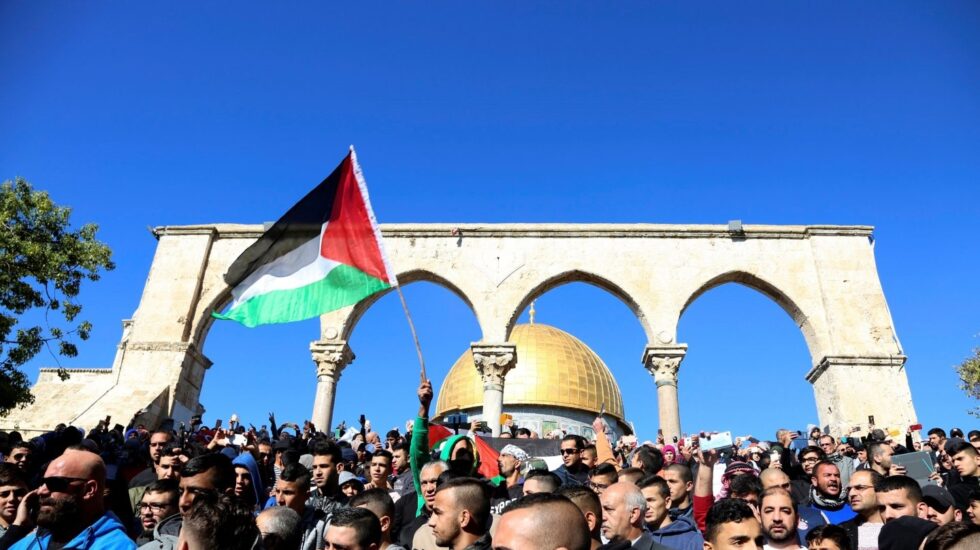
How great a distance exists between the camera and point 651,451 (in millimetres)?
8344

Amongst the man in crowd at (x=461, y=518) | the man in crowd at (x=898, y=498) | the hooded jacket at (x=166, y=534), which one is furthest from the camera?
the man in crowd at (x=898, y=498)

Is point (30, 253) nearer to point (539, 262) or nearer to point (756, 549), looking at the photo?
point (539, 262)

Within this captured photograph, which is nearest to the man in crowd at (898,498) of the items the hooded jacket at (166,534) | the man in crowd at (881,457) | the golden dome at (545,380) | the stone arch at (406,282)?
the man in crowd at (881,457)

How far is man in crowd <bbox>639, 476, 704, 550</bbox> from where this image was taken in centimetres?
487

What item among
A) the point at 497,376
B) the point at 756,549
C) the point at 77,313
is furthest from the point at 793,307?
the point at 77,313

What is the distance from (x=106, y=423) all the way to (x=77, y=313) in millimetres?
5975

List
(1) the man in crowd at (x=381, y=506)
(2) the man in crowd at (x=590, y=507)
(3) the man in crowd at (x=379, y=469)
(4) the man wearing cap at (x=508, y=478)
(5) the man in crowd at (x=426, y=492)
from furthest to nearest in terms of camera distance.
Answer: (3) the man in crowd at (x=379, y=469) < (4) the man wearing cap at (x=508, y=478) < (5) the man in crowd at (x=426, y=492) < (1) the man in crowd at (x=381, y=506) < (2) the man in crowd at (x=590, y=507)

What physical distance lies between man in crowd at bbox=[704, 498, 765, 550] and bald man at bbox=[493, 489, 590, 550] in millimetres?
1486

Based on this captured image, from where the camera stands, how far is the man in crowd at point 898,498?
496 cm

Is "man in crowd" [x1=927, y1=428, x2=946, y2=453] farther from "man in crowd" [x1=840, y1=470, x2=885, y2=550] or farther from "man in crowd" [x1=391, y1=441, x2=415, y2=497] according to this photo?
"man in crowd" [x1=391, y1=441, x2=415, y2=497]

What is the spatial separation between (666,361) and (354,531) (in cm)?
1586

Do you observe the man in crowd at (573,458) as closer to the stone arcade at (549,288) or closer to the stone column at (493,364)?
the stone arcade at (549,288)

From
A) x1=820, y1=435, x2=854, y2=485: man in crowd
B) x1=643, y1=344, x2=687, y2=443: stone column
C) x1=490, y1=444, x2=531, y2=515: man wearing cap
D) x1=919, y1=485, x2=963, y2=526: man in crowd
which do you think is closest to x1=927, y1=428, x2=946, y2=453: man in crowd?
x1=820, y1=435, x2=854, y2=485: man in crowd

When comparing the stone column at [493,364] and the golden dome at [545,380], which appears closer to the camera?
the stone column at [493,364]
